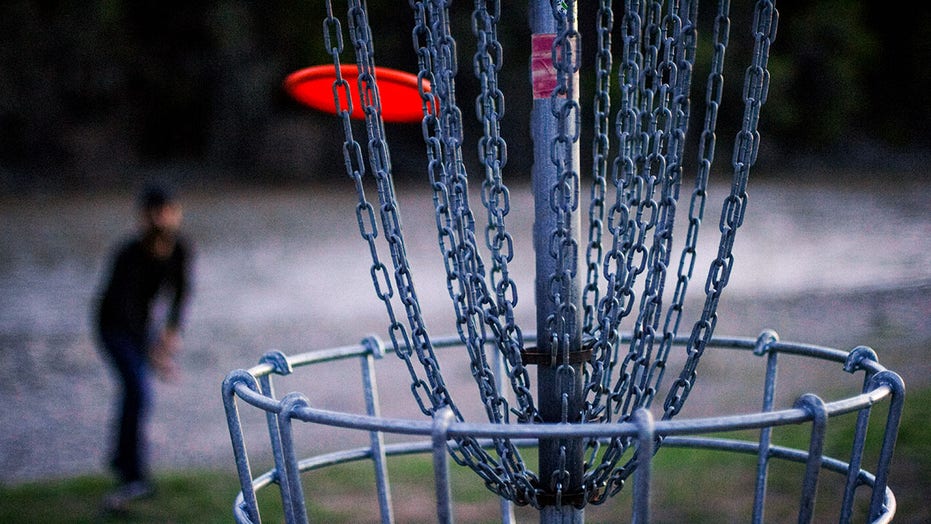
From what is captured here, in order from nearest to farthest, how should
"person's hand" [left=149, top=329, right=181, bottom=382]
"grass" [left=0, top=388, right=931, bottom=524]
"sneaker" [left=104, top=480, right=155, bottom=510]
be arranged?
"grass" [left=0, top=388, right=931, bottom=524] < "sneaker" [left=104, top=480, right=155, bottom=510] < "person's hand" [left=149, top=329, right=181, bottom=382]

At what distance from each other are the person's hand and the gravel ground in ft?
2.32

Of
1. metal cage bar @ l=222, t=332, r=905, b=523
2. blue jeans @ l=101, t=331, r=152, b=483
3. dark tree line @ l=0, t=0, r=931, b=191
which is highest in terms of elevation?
dark tree line @ l=0, t=0, r=931, b=191

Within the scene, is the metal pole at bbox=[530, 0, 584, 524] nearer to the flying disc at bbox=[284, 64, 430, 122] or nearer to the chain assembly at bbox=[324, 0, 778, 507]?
the chain assembly at bbox=[324, 0, 778, 507]

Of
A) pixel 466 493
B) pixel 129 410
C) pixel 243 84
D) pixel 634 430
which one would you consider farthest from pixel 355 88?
pixel 243 84

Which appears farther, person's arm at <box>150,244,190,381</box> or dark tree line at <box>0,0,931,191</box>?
dark tree line at <box>0,0,931,191</box>

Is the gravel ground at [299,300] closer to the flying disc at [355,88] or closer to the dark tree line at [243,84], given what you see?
the dark tree line at [243,84]

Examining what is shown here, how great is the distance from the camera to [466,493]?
4.26 metres

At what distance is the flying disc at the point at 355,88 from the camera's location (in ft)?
5.19

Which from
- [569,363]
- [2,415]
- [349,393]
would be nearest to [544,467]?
[569,363]

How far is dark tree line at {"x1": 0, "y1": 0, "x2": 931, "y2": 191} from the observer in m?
19.7

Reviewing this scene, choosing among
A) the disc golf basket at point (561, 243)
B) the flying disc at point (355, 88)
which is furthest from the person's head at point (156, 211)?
the disc golf basket at point (561, 243)

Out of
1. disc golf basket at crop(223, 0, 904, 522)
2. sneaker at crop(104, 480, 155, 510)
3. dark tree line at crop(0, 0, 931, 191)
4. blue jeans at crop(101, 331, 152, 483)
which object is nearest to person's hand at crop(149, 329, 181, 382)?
blue jeans at crop(101, 331, 152, 483)

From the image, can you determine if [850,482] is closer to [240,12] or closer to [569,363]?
[569,363]

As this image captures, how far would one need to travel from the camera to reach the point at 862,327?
7.68 meters
